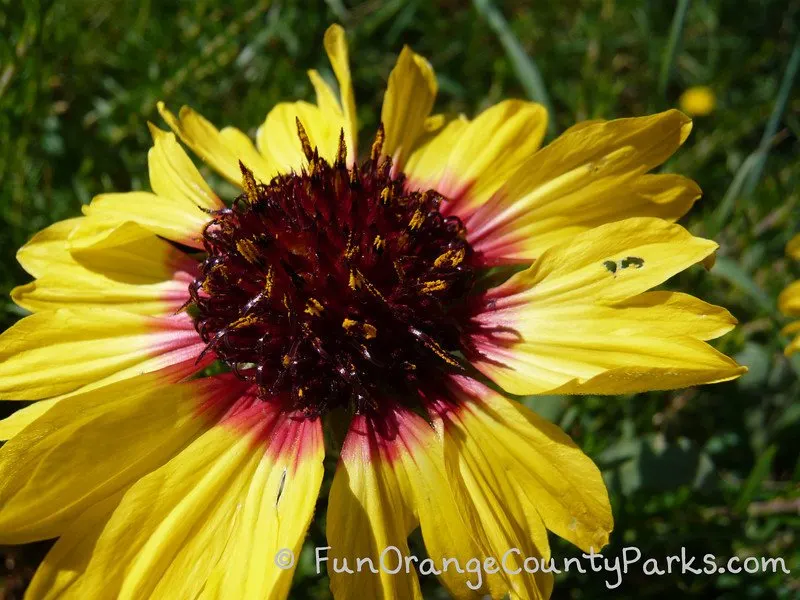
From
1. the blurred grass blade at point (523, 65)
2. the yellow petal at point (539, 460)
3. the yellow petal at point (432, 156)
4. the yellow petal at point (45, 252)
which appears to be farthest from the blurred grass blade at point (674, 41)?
the yellow petal at point (45, 252)

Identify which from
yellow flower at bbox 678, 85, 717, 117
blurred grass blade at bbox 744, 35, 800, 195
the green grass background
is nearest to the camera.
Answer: the green grass background

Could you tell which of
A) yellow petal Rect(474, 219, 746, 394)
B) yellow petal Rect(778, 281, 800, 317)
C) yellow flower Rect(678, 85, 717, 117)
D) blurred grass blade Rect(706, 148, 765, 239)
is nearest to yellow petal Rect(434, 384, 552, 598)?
yellow petal Rect(474, 219, 746, 394)

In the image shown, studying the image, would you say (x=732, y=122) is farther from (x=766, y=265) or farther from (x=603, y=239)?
(x=603, y=239)

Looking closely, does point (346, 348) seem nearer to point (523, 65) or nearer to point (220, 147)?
point (220, 147)

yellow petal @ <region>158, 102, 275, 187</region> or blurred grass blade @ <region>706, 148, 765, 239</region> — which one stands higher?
yellow petal @ <region>158, 102, 275, 187</region>

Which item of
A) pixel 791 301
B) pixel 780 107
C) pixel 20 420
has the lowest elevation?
pixel 791 301

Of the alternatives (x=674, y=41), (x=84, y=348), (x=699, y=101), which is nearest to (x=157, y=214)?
(x=84, y=348)

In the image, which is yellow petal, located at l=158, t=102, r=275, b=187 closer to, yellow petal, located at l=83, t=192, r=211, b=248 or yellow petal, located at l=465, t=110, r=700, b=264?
yellow petal, located at l=83, t=192, r=211, b=248

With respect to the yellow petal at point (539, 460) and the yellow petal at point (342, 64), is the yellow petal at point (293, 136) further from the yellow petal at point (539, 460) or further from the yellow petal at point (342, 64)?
the yellow petal at point (539, 460)
